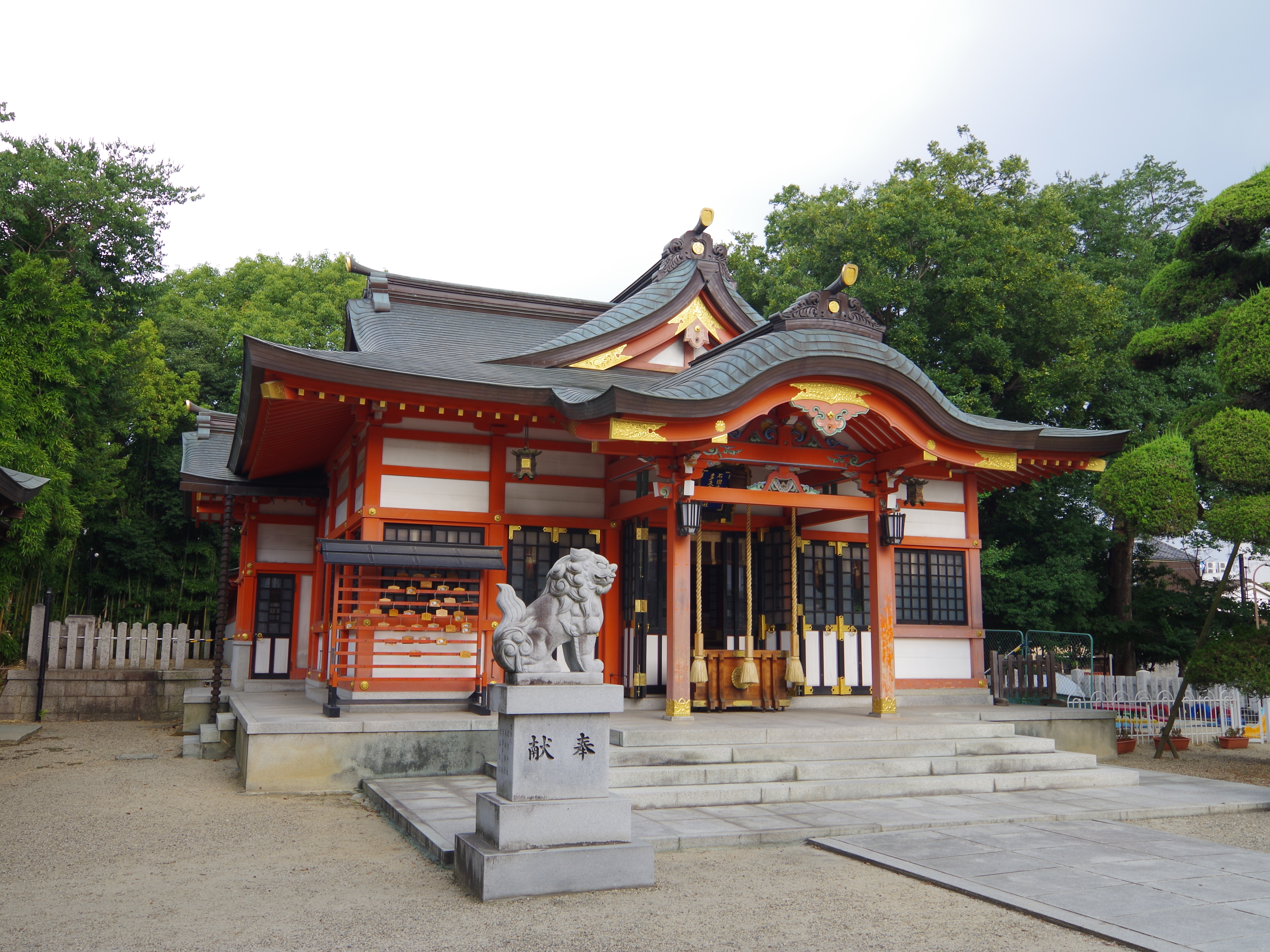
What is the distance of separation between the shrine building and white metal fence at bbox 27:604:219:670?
12.1 feet

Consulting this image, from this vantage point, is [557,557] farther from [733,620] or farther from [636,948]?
[636,948]

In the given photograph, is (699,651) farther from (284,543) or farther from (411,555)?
(284,543)

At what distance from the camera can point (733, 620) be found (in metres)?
12.5

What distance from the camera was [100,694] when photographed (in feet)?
51.8

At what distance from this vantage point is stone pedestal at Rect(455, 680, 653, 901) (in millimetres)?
5398

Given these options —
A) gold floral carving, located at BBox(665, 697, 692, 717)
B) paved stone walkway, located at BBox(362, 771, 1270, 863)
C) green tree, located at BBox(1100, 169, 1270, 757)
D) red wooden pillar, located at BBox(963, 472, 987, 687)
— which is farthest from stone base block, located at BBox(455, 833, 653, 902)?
red wooden pillar, located at BBox(963, 472, 987, 687)

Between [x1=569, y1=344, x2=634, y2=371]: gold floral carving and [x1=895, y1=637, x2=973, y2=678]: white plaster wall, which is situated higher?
[x1=569, y1=344, x2=634, y2=371]: gold floral carving

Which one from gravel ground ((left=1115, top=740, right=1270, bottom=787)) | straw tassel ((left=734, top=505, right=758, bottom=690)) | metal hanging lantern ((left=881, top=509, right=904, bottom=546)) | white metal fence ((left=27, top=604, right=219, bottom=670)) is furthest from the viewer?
white metal fence ((left=27, top=604, right=219, bottom=670))

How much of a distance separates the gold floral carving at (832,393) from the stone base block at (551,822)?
5.63 meters

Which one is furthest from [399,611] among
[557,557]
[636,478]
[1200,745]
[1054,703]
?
[1200,745]

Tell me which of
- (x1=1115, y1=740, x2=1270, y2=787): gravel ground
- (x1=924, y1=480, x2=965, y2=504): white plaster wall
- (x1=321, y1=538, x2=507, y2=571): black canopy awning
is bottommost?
(x1=1115, y1=740, x2=1270, y2=787): gravel ground

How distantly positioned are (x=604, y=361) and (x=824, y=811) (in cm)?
716

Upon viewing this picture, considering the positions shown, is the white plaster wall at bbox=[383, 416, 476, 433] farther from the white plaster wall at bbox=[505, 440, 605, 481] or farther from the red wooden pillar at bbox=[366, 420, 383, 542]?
the white plaster wall at bbox=[505, 440, 605, 481]

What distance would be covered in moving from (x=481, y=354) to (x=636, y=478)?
3.45m
